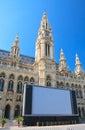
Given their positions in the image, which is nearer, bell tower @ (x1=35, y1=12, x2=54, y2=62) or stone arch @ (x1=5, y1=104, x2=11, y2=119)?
stone arch @ (x1=5, y1=104, x2=11, y2=119)

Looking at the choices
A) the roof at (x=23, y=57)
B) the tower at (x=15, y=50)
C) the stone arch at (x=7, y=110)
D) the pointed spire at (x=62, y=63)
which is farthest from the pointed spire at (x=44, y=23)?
the stone arch at (x=7, y=110)

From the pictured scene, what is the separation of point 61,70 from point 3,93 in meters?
24.4

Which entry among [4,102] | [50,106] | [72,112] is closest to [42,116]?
[50,106]

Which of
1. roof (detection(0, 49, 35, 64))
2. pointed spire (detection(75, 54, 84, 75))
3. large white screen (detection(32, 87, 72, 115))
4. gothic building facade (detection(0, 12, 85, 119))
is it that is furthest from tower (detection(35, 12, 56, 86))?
pointed spire (detection(75, 54, 84, 75))

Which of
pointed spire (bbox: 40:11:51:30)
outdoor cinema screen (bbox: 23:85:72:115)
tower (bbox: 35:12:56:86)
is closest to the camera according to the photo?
outdoor cinema screen (bbox: 23:85:72:115)

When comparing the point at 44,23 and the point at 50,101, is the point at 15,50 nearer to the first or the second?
the point at 44,23

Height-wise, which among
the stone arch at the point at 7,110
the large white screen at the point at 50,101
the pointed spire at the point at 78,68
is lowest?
the stone arch at the point at 7,110

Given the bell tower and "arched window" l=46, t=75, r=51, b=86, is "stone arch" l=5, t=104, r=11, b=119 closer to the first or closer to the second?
"arched window" l=46, t=75, r=51, b=86

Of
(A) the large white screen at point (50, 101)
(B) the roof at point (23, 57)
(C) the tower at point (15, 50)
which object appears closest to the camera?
(A) the large white screen at point (50, 101)

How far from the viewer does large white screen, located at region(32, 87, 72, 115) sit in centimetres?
2462

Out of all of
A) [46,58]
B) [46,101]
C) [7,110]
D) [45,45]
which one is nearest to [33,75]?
[46,58]

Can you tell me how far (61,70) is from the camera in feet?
169

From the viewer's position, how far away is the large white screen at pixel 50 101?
80.8ft

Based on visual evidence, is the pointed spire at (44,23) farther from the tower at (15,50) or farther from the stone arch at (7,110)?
the stone arch at (7,110)
